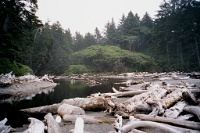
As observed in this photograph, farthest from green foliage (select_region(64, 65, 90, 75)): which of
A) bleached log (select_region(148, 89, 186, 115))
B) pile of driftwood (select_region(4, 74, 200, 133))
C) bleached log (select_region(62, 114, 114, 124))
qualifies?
bleached log (select_region(62, 114, 114, 124))

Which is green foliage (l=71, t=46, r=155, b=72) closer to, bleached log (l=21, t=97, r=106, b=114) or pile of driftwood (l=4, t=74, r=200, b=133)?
bleached log (l=21, t=97, r=106, b=114)

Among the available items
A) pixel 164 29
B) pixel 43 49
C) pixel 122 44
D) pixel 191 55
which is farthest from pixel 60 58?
pixel 191 55

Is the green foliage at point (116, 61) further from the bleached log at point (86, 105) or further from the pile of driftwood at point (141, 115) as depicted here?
the pile of driftwood at point (141, 115)

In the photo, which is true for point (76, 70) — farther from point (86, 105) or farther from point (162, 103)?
point (162, 103)

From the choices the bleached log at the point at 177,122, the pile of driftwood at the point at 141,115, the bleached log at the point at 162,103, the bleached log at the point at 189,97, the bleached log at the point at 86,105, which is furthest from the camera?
the bleached log at the point at 86,105

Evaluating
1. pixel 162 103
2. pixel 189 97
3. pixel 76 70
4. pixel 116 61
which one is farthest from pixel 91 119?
pixel 76 70

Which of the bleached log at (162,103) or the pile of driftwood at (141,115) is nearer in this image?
the pile of driftwood at (141,115)

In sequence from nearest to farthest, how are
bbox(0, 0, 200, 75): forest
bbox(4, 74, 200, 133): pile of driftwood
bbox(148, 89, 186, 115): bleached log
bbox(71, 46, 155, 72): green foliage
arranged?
bbox(4, 74, 200, 133): pile of driftwood
bbox(148, 89, 186, 115): bleached log
bbox(0, 0, 200, 75): forest
bbox(71, 46, 155, 72): green foliage

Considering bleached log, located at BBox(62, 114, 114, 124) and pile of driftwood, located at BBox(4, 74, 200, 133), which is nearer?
pile of driftwood, located at BBox(4, 74, 200, 133)

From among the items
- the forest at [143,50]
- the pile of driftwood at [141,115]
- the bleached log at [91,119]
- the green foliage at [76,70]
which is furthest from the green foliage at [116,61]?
the bleached log at [91,119]

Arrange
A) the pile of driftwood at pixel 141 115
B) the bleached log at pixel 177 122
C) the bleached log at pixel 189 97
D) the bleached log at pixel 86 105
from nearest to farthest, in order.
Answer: the bleached log at pixel 177 122 → the pile of driftwood at pixel 141 115 → the bleached log at pixel 189 97 → the bleached log at pixel 86 105

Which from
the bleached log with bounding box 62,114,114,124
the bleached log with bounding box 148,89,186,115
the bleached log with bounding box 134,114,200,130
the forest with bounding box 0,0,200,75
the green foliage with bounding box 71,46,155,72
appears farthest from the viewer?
the green foliage with bounding box 71,46,155,72

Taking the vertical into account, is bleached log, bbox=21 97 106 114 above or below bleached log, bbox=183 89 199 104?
below

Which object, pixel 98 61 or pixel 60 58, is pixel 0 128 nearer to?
pixel 98 61
